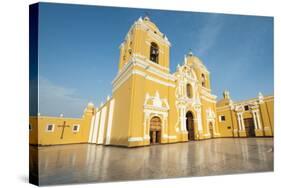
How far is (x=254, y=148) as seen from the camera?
7.00 m

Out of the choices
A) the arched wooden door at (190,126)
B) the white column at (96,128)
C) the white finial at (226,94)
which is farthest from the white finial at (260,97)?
the white column at (96,128)

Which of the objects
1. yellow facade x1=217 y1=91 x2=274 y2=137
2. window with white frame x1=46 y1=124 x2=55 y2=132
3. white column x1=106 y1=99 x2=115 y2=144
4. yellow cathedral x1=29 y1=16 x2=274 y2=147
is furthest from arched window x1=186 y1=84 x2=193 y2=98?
window with white frame x1=46 y1=124 x2=55 y2=132

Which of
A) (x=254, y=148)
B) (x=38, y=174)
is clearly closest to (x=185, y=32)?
(x=254, y=148)

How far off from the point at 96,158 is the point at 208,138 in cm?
339

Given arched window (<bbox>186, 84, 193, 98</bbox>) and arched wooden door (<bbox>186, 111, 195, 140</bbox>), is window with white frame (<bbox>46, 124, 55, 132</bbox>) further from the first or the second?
arched window (<bbox>186, 84, 193, 98</bbox>)

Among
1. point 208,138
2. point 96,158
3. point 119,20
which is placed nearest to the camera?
point 96,158

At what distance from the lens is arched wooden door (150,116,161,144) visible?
6.56 meters

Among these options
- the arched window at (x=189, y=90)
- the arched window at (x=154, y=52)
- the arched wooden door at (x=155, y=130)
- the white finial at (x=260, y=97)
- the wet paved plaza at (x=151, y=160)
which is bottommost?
the wet paved plaza at (x=151, y=160)

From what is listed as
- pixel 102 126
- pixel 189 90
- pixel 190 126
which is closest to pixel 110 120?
pixel 102 126

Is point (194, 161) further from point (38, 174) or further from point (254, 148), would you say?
point (38, 174)

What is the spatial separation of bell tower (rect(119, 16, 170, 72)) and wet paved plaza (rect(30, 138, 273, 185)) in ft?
6.83

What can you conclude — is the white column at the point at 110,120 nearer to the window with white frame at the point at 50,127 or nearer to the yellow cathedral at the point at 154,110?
the yellow cathedral at the point at 154,110

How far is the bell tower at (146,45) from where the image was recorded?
6.18 meters

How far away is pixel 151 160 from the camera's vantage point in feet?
19.0
